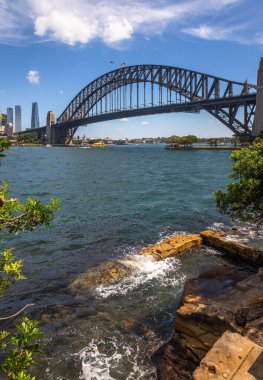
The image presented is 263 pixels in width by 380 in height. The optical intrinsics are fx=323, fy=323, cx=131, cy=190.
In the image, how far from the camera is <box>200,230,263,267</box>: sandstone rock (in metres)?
12.4

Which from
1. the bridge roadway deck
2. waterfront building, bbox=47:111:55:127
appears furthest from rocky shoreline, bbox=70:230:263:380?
waterfront building, bbox=47:111:55:127

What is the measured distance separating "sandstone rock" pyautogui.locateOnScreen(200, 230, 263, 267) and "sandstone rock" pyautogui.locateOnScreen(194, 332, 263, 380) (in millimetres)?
7789

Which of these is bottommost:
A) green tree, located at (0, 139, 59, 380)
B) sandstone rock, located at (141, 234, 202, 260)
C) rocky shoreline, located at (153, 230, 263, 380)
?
sandstone rock, located at (141, 234, 202, 260)

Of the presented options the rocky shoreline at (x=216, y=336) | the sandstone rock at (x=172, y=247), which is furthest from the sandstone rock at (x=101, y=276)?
the rocky shoreline at (x=216, y=336)

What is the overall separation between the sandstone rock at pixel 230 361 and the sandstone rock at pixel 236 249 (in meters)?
7.79

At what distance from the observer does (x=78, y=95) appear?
150375 millimetres

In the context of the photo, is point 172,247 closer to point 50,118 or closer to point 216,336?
point 216,336

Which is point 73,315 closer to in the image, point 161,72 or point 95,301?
point 95,301

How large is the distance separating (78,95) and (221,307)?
153389 millimetres

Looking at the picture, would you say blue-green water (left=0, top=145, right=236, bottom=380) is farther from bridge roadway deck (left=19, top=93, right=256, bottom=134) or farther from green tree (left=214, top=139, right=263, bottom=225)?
bridge roadway deck (left=19, top=93, right=256, bottom=134)

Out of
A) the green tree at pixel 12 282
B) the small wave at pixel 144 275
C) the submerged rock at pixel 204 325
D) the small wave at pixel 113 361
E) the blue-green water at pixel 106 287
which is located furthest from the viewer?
the small wave at pixel 144 275

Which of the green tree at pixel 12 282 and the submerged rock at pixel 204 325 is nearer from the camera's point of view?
the green tree at pixel 12 282

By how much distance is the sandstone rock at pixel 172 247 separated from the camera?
13.3m

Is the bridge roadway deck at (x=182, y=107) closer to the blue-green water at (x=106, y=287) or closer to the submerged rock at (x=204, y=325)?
the blue-green water at (x=106, y=287)
